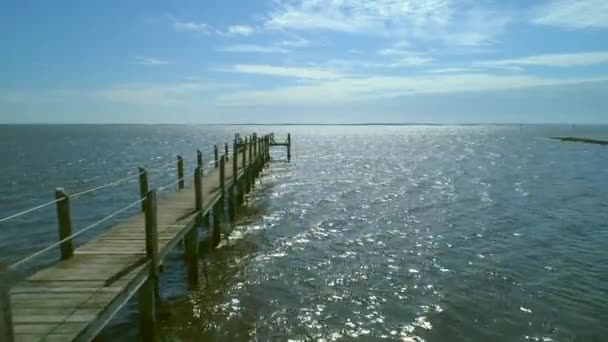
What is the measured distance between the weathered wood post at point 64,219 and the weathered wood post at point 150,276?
130 centimetres

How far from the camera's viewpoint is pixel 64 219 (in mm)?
7594

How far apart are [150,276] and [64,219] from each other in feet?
5.72

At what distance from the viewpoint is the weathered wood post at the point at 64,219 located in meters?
7.48

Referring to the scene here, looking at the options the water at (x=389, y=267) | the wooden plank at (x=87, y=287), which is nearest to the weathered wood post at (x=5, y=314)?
the wooden plank at (x=87, y=287)

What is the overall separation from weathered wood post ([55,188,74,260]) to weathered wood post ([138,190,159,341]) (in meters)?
1.30

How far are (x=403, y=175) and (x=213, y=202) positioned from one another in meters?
22.6

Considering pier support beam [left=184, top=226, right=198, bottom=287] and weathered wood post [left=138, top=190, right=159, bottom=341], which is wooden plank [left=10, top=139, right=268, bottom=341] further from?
pier support beam [left=184, top=226, right=198, bottom=287]

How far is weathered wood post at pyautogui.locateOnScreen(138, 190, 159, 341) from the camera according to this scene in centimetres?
752

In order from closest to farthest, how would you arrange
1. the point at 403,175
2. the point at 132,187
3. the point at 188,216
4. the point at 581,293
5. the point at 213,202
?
the point at 581,293, the point at 188,216, the point at 213,202, the point at 132,187, the point at 403,175

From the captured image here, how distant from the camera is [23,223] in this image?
1742 cm

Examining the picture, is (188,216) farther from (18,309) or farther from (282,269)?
(18,309)

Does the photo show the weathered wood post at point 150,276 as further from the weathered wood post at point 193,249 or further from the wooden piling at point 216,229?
the wooden piling at point 216,229

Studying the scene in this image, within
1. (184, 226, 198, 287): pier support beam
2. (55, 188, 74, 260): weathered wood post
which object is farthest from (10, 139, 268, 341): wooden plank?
(184, 226, 198, 287): pier support beam

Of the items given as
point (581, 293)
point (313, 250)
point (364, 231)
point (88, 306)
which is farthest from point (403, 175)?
point (88, 306)
